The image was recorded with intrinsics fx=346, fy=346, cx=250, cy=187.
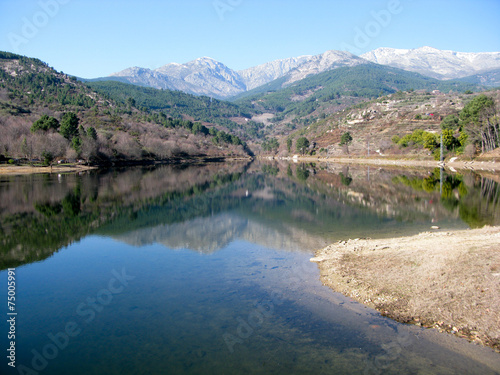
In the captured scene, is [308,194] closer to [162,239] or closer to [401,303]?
[162,239]

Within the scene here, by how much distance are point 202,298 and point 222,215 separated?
1523cm

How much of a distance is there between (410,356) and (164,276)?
349 inches

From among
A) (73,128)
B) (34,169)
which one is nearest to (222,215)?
(34,169)

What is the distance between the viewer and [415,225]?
20.8 m

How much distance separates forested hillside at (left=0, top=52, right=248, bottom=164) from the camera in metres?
67.2

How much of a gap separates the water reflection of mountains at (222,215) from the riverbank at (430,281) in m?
4.04

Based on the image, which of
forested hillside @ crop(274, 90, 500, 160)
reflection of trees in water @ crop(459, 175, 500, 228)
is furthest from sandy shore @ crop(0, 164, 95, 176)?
forested hillside @ crop(274, 90, 500, 160)

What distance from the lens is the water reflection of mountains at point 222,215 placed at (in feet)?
61.3

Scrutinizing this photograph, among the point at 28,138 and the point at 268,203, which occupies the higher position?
the point at 28,138

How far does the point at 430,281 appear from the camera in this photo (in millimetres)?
10430

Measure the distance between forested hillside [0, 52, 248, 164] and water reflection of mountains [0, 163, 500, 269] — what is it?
112ft

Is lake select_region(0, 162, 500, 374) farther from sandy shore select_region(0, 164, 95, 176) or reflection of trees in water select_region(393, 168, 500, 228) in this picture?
sandy shore select_region(0, 164, 95, 176)

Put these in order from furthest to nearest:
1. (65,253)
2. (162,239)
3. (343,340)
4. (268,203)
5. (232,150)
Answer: (232,150) → (268,203) → (162,239) → (65,253) → (343,340)

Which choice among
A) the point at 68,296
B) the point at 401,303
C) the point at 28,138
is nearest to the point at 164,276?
the point at 68,296
